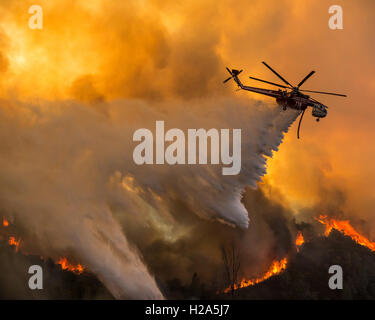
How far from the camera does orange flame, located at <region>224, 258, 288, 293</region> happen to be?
474 ft

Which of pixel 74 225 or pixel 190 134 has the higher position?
pixel 190 134

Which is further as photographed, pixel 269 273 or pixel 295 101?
pixel 269 273

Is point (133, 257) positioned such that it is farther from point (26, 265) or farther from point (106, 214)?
point (26, 265)

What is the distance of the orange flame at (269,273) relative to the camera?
144m

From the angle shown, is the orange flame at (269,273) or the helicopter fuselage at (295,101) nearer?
the helicopter fuselage at (295,101)

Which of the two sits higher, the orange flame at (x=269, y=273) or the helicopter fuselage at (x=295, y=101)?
the helicopter fuselage at (x=295, y=101)

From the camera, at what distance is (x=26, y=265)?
347 ft

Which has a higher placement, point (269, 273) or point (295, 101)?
point (295, 101)

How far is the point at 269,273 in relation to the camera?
159750mm

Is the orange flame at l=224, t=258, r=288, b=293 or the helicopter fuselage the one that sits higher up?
the helicopter fuselage

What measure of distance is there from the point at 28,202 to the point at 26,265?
27.6 metres
